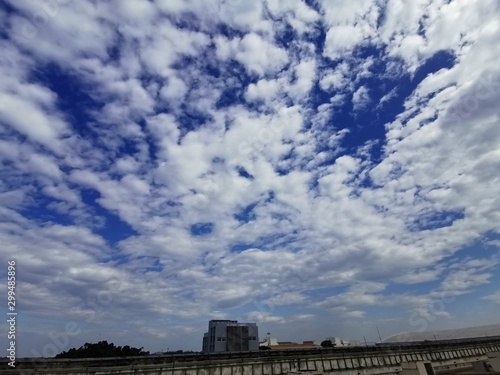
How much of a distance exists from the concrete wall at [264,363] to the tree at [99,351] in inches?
1823

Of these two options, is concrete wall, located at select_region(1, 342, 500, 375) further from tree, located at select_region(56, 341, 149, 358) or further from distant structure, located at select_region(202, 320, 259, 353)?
distant structure, located at select_region(202, 320, 259, 353)

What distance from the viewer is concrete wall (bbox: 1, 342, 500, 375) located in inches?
886

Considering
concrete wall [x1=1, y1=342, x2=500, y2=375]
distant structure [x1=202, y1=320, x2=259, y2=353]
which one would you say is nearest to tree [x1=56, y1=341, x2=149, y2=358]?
distant structure [x1=202, y1=320, x2=259, y2=353]

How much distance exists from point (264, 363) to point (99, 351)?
57.1 m

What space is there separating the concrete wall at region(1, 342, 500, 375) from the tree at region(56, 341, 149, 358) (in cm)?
4630

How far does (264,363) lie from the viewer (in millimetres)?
30203

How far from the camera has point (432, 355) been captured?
165 ft

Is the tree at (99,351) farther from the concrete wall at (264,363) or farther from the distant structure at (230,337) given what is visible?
the concrete wall at (264,363)

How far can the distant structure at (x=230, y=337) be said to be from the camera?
315 feet

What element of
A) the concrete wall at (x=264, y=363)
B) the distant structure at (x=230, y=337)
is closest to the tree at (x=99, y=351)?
the distant structure at (x=230, y=337)

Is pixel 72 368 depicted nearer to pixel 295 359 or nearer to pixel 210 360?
pixel 210 360

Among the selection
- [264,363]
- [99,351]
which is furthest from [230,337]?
[264,363]

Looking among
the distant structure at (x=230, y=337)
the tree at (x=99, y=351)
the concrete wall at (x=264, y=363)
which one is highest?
the distant structure at (x=230, y=337)

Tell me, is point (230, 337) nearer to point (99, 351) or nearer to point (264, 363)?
point (99, 351)
